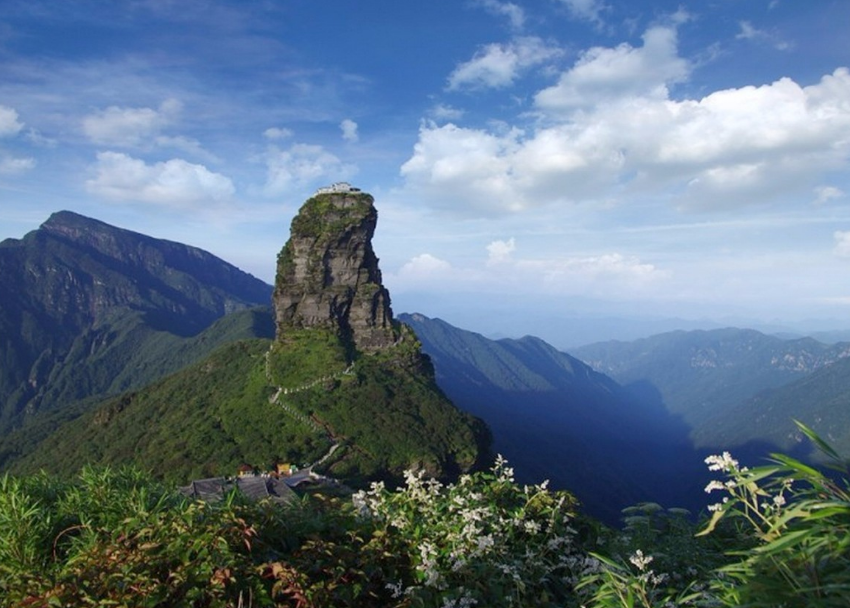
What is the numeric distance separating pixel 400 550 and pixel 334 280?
2237 inches

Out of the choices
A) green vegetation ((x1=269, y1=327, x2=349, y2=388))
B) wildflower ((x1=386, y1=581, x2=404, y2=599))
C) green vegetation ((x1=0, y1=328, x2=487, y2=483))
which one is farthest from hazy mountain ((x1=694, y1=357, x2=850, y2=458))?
wildflower ((x1=386, y1=581, x2=404, y2=599))

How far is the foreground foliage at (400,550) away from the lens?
3171mm

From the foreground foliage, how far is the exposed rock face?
53952 mm

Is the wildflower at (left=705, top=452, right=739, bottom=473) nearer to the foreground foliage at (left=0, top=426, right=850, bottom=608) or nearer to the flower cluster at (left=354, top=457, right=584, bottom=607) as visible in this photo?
the foreground foliage at (left=0, top=426, right=850, bottom=608)

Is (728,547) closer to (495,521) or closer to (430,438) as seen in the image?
(495,521)

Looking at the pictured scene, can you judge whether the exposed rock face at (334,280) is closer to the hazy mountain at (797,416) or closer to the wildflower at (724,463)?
the wildflower at (724,463)

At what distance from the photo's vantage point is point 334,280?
6028cm

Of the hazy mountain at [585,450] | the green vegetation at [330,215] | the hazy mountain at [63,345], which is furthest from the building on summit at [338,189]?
the hazy mountain at [63,345]

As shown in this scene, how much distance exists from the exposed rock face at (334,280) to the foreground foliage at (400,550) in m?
54.0

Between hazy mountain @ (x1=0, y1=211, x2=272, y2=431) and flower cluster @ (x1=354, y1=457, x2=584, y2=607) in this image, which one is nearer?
flower cluster @ (x1=354, y1=457, x2=584, y2=607)

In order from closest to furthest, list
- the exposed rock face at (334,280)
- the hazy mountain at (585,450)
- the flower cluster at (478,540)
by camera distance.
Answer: the flower cluster at (478,540) → the exposed rock face at (334,280) → the hazy mountain at (585,450)

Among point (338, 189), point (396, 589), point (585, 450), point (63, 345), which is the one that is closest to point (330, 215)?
point (338, 189)

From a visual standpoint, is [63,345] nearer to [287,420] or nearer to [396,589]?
[287,420]

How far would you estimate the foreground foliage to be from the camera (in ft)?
10.4
